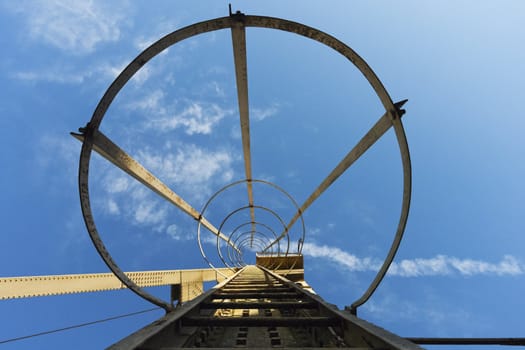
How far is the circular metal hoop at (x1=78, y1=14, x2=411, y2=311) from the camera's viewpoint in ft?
11.4

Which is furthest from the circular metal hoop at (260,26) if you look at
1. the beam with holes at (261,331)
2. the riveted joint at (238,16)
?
the beam with holes at (261,331)

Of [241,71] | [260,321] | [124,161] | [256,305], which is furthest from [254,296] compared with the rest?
[241,71]

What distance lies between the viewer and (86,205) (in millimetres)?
3395

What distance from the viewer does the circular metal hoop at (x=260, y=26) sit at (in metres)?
3.49

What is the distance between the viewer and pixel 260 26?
3.76 meters

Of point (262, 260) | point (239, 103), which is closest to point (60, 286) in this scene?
point (239, 103)

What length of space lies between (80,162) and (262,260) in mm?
16830

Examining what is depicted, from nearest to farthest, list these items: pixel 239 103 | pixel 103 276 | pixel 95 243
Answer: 1. pixel 95 243
2. pixel 239 103
3. pixel 103 276

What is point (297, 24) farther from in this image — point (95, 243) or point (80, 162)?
point (95, 243)

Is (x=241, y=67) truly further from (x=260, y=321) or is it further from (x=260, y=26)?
(x=260, y=321)

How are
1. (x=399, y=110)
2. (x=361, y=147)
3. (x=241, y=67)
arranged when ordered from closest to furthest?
(x=399, y=110) → (x=241, y=67) → (x=361, y=147)

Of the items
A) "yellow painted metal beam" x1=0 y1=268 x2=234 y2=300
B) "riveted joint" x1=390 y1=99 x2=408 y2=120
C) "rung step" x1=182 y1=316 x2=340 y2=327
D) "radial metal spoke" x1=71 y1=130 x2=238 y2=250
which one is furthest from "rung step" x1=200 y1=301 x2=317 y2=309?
"yellow painted metal beam" x1=0 y1=268 x2=234 y2=300

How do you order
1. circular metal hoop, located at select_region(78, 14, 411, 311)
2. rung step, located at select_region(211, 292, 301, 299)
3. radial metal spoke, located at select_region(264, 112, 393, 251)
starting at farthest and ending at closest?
rung step, located at select_region(211, 292, 301, 299)
radial metal spoke, located at select_region(264, 112, 393, 251)
circular metal hoop, located at select_region(78, 14, 411, 311)

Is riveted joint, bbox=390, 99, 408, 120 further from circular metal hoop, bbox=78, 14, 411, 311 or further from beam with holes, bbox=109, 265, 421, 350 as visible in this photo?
beam with holes, bbox=109, 265, 421, 350
